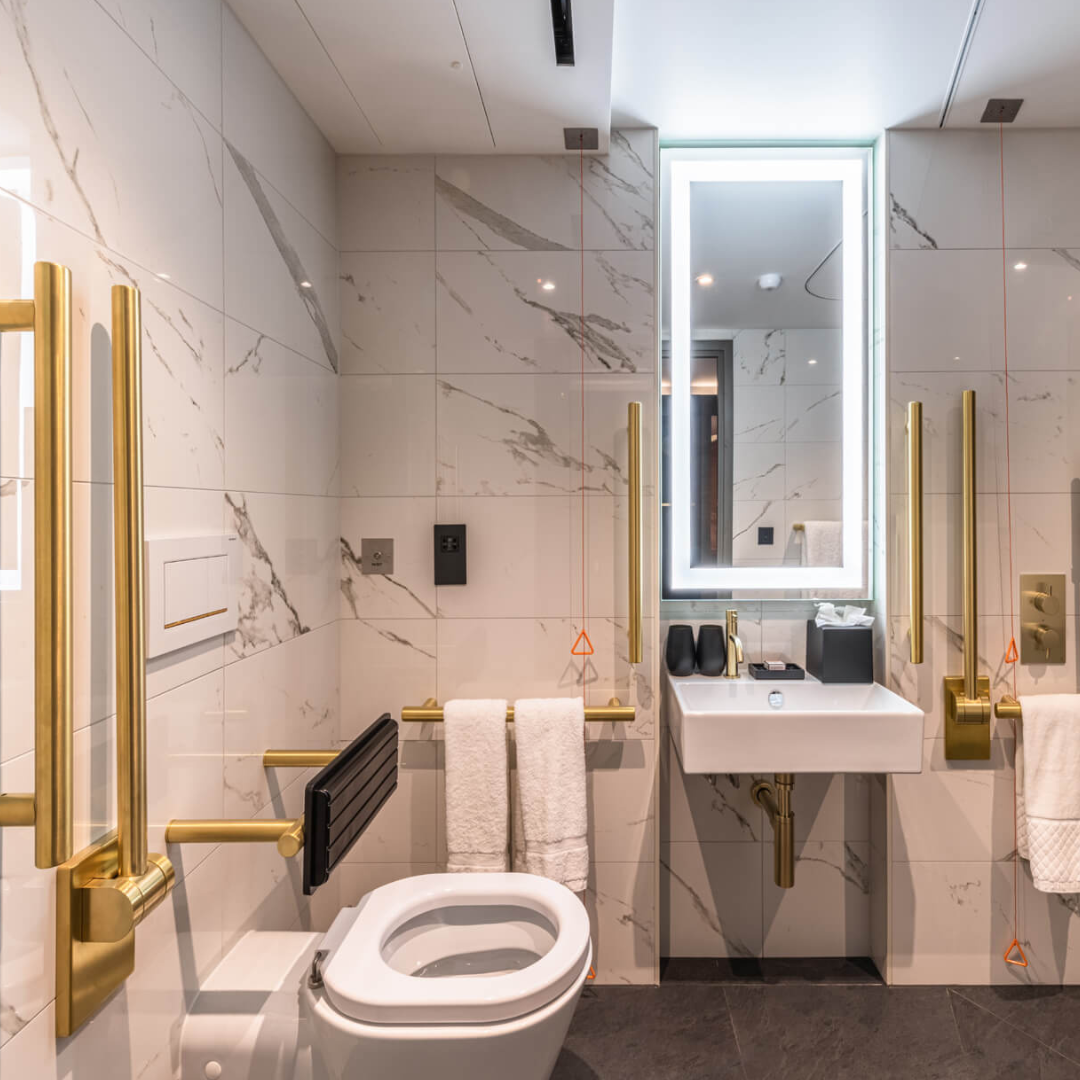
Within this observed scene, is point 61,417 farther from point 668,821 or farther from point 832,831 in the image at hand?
point 832,831

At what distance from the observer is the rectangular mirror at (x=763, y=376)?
77.5 inches

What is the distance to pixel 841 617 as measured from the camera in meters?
1.90

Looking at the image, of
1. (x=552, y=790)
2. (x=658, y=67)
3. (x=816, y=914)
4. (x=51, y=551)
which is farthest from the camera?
(x=816, y=914)

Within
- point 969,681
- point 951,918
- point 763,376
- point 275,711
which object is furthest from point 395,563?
point 951,918

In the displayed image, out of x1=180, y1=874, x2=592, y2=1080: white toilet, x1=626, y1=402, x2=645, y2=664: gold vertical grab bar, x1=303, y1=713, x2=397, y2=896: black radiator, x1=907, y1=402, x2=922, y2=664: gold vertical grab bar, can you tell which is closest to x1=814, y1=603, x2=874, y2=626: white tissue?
x1=907, y1=402, x2=922, y2=664: gold vertical grab bar

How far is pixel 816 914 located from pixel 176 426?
1.94 m

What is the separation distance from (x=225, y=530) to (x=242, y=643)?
215mm

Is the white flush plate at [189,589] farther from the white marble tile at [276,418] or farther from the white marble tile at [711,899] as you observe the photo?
the white marble tile at [711,899]

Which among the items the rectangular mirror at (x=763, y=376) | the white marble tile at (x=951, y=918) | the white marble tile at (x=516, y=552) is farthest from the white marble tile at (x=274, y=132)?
the white marble tile at (x=951, y=918)

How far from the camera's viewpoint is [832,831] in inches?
76.5

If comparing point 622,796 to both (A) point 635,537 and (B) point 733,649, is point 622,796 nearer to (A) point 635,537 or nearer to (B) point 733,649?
(B) point 733,649

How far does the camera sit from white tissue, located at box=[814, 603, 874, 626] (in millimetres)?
1863

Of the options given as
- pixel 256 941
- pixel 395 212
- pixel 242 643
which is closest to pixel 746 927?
pixel 256 941

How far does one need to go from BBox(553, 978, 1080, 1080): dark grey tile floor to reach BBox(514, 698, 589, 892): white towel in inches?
13.8
